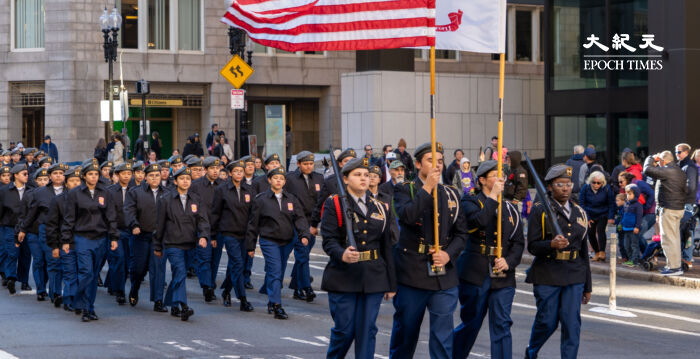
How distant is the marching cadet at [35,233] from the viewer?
54.7 feet

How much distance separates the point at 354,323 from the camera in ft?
31.2

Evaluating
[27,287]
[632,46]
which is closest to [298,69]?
[632,46]

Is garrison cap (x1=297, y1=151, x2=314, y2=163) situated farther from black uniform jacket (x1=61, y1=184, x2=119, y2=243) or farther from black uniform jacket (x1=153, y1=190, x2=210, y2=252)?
black uniform jacket (x1=61, y1=184, x2=119, y2=243)

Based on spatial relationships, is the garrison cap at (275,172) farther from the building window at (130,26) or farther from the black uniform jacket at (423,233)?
the building window at (130,26)

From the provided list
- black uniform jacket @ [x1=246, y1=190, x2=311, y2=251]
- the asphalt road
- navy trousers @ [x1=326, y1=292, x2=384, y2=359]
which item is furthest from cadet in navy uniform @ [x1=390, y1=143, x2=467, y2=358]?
black uniform jacket @ [x1=246, y1=190, x2=311, y2=251]

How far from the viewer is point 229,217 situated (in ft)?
52.3

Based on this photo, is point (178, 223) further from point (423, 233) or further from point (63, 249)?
point (423, 233)

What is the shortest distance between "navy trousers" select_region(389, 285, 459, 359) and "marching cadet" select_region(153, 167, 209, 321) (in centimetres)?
528

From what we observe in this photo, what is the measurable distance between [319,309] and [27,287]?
213 inches

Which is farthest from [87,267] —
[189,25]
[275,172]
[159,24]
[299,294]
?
[189,25]

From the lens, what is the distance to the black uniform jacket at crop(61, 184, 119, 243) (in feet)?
48.5

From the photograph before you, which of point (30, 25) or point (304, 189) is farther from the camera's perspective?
point (30, 25)

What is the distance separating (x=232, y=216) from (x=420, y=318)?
6.79 meters

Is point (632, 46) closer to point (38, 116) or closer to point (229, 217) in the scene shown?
point (229, 217)
